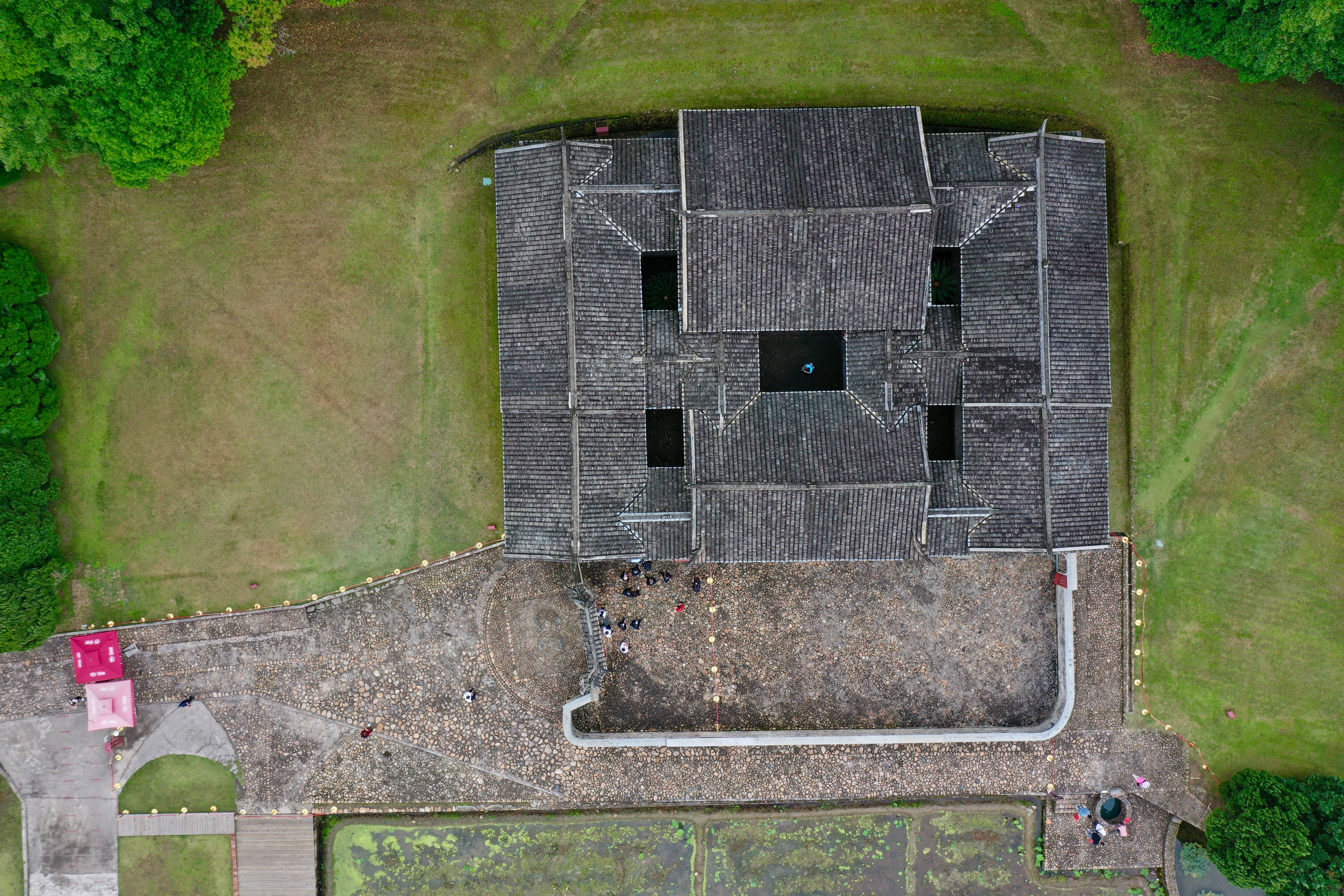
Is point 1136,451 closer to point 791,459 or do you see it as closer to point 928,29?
point 791,459

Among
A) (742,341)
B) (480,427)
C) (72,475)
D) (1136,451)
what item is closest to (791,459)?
(742,341)

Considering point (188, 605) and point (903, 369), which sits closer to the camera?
point (903, 369)

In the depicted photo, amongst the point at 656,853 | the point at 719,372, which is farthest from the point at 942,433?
the point at 656,853

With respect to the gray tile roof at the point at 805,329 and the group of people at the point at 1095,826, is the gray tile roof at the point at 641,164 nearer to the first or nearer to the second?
the gray tile roof at the point at 805,329

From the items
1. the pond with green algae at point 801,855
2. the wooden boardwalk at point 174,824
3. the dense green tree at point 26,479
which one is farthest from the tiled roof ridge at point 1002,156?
the wooden boardwalk at point 174,824

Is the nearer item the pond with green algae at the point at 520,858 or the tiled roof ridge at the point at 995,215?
the tiled roof ridge at the point at 995,215

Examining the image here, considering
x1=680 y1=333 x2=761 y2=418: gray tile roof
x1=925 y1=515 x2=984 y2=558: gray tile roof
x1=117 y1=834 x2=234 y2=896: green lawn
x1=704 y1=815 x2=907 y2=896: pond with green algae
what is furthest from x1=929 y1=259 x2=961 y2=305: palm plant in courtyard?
x1=117 y1=834 x2=234 y2=896: green lawn

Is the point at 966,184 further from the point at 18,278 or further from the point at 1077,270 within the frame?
the point at 18,278
